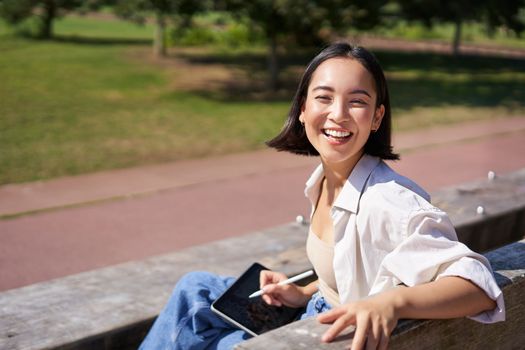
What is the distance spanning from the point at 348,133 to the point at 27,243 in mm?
4146

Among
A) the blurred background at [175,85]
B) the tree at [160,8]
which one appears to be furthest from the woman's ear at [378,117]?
the tree at [160,8]

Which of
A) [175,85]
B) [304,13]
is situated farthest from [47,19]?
[304,13]

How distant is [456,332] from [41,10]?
23.5 metres

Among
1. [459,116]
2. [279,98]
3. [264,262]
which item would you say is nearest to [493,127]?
[459,116]

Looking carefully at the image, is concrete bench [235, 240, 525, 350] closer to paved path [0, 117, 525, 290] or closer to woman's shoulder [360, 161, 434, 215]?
woman's shoulder [360, 161, 434, 215]

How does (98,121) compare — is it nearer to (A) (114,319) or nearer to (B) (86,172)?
(B) (86,172)

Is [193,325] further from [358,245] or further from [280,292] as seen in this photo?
[358,245]

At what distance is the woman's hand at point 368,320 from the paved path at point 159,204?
365 centimetres

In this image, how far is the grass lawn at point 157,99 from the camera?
9156 millimetres

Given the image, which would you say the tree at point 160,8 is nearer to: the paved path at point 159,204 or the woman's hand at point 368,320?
the paved path at point 159,204

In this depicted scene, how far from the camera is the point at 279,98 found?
1392 centimetres

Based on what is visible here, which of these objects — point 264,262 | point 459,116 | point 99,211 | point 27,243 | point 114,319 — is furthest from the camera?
point 459,116

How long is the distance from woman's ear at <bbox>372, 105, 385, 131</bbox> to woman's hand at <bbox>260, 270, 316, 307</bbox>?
65 cm

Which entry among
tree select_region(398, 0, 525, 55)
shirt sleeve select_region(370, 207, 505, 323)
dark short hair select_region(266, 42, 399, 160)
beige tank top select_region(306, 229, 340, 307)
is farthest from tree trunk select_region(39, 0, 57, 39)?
shirt sleeve select_region(370, 207, 505, 323)
